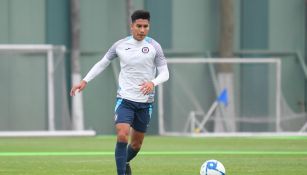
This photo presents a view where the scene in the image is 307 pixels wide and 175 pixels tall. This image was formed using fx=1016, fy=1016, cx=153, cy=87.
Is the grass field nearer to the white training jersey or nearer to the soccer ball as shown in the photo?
the white training jersey

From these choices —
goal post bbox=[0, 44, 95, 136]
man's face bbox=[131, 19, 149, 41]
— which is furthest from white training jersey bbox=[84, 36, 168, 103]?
goal post bbox=[0, 44, 95, 136]

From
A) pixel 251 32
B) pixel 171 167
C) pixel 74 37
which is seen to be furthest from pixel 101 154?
pixel 251 32

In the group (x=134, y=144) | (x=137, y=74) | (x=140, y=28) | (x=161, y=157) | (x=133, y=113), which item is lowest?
(x=161, y=157)

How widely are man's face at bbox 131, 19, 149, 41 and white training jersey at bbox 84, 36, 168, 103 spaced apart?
0.37ft

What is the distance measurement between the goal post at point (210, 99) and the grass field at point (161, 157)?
12.7ft

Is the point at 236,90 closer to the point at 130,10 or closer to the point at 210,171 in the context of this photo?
the point at 130,10

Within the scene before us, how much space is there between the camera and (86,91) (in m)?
32.4

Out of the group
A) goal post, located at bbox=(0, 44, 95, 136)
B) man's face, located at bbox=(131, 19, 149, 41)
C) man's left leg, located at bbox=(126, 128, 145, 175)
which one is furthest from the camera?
goal post, located at bbox=(0, 44, 95, 136)

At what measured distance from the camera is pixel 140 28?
1338 cm

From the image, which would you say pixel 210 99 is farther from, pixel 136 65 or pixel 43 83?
pixel 136 65

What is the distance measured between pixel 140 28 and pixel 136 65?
1.61 ft

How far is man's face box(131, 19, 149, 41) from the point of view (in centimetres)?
1330

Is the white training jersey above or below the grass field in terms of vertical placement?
above

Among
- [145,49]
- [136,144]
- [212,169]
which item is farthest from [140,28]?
[212,169]
